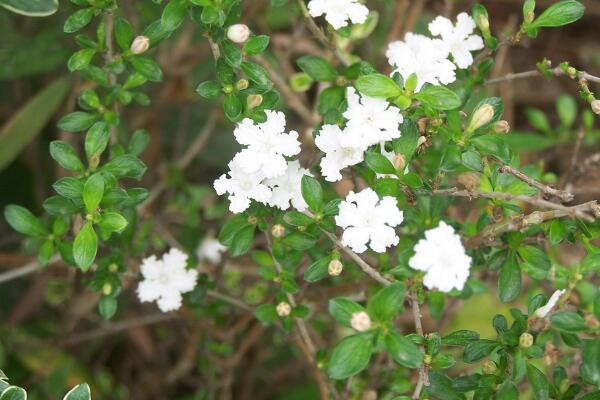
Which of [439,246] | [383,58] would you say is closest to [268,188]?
[439,246]

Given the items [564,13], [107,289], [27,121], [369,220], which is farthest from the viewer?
[27,121]

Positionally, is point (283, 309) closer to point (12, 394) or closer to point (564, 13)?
point (12, 394)

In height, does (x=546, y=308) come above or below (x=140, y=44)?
below

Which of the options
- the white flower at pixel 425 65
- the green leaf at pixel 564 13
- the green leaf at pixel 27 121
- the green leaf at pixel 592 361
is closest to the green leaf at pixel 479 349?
the green leaf at pixel 592 361

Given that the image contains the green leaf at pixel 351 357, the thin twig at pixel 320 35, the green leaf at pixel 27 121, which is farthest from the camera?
the green leaf at pixel 27 121

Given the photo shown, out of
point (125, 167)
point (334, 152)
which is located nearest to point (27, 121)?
point (125, 167)

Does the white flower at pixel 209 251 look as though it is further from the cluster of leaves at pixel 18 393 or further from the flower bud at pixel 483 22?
the flower bud at pixel 483 22

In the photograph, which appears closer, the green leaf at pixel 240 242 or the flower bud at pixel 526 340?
the flower bud at pixel 526 340
